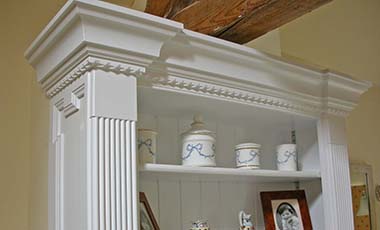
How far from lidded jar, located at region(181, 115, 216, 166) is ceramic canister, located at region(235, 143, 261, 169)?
0.19m

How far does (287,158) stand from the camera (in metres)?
1.95

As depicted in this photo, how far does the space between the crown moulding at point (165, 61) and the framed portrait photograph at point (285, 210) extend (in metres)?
0.38

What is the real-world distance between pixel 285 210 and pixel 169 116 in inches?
25.0

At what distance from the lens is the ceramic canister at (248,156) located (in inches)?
70.2

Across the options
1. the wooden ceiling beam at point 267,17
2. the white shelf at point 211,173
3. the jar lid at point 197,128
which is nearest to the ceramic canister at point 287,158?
the white shelf at point 211,173

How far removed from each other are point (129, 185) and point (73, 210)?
0.56ft

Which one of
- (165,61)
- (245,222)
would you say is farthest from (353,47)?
(165,61)

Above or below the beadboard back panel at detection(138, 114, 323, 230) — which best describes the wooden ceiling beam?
above

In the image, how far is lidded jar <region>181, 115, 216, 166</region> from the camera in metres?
1.62

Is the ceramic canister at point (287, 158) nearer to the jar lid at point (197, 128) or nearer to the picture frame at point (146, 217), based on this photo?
the jar lid at point (197, 128)

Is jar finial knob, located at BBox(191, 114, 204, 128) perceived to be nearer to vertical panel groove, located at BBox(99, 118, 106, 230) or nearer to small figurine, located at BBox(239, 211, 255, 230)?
small figurine, located at BBox(239, 211, 255, 230)

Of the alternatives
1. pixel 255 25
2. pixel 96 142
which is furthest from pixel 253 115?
pixel 96 142

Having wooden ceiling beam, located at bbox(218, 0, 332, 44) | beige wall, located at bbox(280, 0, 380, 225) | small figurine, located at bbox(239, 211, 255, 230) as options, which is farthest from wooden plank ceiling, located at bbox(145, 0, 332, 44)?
beige wall, located at bbox(280, 0, 380, 225)

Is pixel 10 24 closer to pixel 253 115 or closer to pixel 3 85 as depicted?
pixel 3 85
